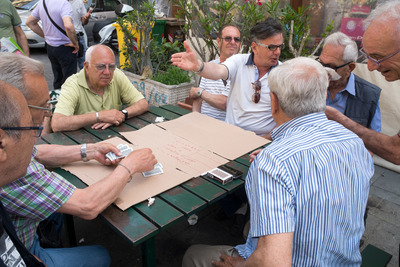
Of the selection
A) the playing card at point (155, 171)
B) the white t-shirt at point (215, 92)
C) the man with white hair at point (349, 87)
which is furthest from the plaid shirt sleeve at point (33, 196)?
the man with white hair at point (349, 87)

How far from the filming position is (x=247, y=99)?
9.51 ft

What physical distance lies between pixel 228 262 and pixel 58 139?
1606 millimetres

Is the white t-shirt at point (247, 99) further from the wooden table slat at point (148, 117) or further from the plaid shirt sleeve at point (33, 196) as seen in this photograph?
the plaid shirt sleeve at point (33, 196)

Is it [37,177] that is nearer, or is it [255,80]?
[37,177]

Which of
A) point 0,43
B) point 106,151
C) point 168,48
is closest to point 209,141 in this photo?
point 106,151

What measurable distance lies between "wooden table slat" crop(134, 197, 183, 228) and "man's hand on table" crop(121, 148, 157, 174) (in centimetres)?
22

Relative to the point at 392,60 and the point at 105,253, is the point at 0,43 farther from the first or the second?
the point at 392,60

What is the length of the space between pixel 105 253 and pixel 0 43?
3.44 metres

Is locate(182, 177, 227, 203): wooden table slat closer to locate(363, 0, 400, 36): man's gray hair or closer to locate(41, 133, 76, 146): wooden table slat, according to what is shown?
locate(41, 133, 76, 146): wooden table slat

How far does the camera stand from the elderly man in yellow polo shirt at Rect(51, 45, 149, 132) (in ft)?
8.57

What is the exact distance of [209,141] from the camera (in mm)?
2291

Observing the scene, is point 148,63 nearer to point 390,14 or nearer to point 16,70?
point 16,70

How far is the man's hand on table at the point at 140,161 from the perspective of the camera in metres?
1.75

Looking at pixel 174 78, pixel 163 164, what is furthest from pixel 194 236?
pixel 174 78
